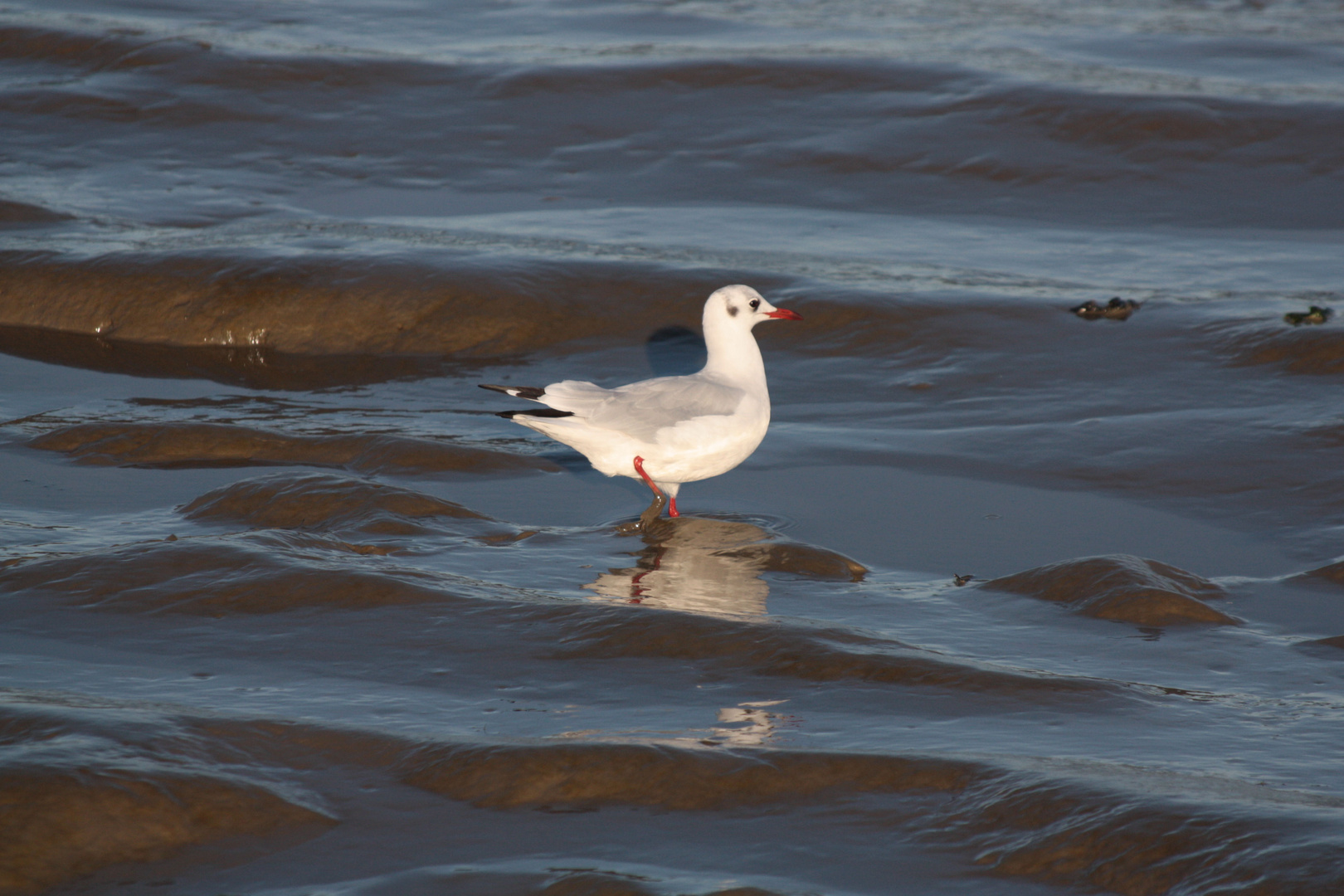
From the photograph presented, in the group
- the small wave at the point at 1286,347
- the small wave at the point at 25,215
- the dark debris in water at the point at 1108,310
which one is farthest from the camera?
the small wave at the point at 25,215

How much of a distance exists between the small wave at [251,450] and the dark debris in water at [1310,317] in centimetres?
528

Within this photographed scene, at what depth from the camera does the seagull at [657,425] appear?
736 centimetres

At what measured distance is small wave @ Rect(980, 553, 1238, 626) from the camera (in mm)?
6312

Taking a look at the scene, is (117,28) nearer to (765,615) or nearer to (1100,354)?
(1100,354)

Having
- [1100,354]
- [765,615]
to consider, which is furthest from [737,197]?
[765,615]

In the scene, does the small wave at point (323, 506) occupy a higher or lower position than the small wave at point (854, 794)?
higher

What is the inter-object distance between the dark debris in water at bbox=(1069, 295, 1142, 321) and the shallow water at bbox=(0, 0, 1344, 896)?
0.21 m

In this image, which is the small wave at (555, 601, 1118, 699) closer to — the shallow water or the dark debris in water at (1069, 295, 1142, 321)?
the shallow water

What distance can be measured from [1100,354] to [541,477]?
13.6 ft

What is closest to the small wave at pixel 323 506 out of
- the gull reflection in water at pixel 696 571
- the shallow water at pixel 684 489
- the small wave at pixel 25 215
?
the shallow water at pixel 684 489

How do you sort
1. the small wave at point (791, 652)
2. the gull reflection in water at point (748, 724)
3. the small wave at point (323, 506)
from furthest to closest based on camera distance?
the small wave at point (323, 506), the small wave at point (791, 652), the gull reflection in water at point (748, 724)

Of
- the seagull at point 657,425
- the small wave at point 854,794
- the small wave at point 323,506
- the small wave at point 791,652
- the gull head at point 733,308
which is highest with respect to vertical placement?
the gull head at point 733,308

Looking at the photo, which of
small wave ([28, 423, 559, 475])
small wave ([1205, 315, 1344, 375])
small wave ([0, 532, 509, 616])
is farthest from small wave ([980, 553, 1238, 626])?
small wave ([1205, 315, 1344, 375])

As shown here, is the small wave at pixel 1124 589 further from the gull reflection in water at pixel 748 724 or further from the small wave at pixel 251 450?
the small wave at pixel 251 450
